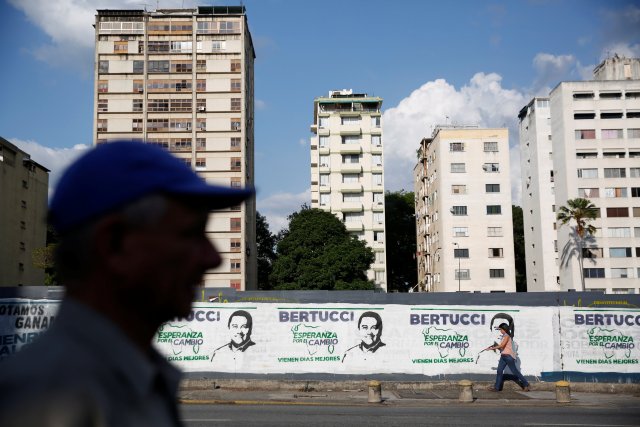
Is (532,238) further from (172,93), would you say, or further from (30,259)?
(30,259)

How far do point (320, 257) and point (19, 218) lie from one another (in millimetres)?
28299

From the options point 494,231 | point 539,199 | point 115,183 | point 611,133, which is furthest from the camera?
point 539,199

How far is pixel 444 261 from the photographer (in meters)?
74.9

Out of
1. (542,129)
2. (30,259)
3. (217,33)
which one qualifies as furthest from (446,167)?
(30,259)

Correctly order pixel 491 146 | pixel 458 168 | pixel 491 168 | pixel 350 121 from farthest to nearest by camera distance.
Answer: pixel 350 121
pixel 458 168
pixel 491 146
pixel 491 168

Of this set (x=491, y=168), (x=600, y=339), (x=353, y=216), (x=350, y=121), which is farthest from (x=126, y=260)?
(x=350, y=121)

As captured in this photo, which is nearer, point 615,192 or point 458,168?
point 615,192

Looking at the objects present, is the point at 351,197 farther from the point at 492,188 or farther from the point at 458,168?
the point at 492,188

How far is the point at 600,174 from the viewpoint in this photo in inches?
2894

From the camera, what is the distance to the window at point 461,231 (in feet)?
248

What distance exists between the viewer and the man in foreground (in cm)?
97

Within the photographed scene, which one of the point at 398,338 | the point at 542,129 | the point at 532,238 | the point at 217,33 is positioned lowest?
the point at 398,338

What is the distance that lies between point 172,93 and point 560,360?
188ft

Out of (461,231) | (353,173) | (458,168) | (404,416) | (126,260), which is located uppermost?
(353,173)
